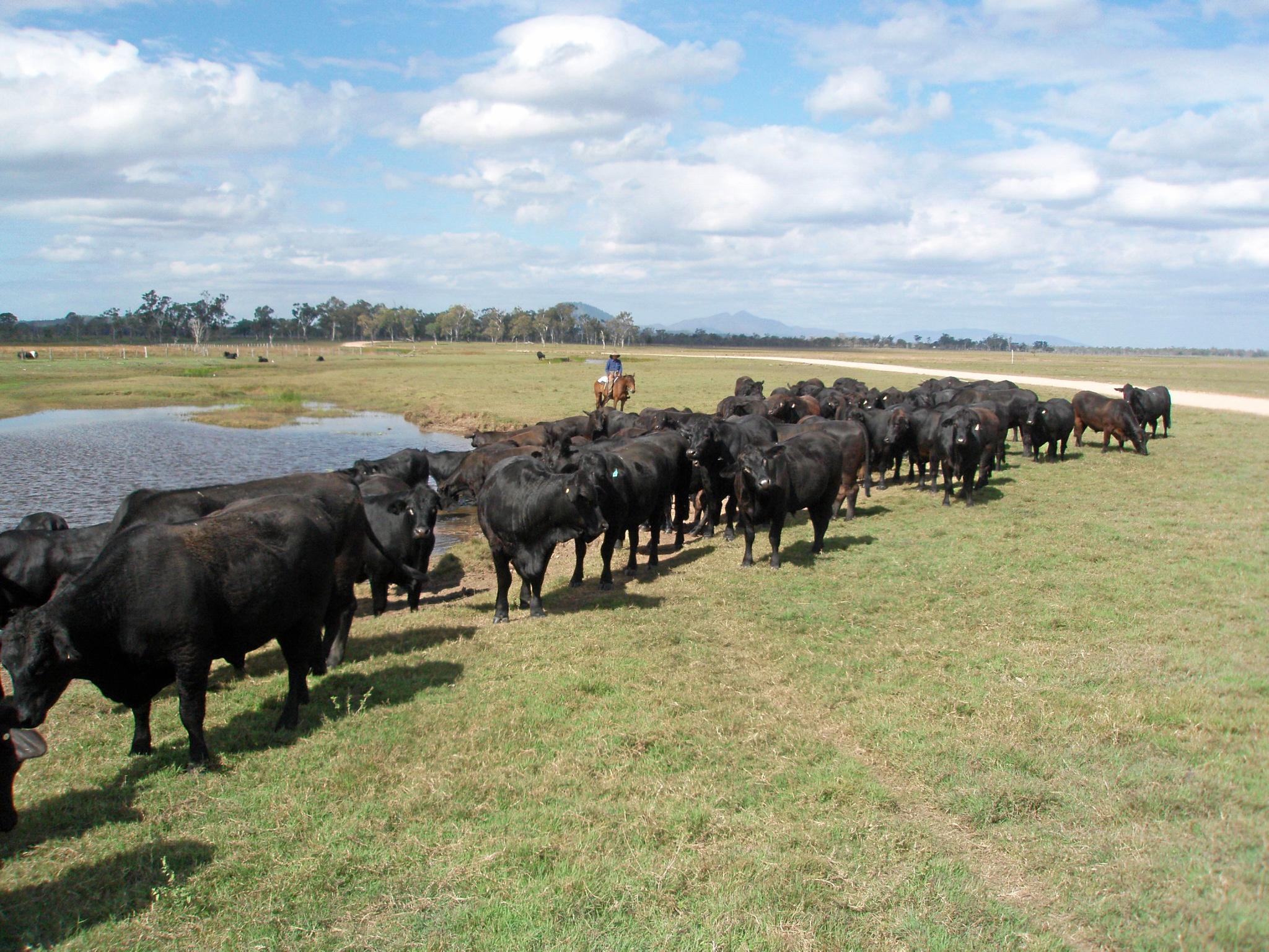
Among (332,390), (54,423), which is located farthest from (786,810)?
(332,390)

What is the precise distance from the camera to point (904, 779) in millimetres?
5594

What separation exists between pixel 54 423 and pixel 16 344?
82132 mm

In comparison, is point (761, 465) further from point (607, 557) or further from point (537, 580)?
point (537, 580)

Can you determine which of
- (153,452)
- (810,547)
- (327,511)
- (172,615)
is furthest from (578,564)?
(153,452)

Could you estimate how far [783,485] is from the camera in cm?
1146

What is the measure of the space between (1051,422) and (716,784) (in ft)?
56.3

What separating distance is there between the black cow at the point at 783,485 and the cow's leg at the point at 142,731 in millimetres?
7238

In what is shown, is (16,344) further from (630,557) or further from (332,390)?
(630,557)

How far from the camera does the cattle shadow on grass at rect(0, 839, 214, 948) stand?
4215 millimetres

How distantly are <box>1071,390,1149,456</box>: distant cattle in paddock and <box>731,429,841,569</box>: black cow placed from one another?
1137 cm

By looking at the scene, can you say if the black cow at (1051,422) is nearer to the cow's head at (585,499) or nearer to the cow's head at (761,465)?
the cow's head at (761,465)

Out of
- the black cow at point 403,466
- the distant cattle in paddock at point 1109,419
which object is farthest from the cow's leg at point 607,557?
the distant cattle in paddock at point 1109,419

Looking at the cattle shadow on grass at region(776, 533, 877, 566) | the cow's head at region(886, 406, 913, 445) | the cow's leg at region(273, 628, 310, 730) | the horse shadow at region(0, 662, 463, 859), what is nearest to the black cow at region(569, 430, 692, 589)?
the cattle shadow on grass at region(776, 533, 877, 566)

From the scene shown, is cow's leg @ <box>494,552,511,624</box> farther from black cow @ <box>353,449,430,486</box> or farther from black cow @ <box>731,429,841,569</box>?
black cow @ <box>353,449,430,486</box>
